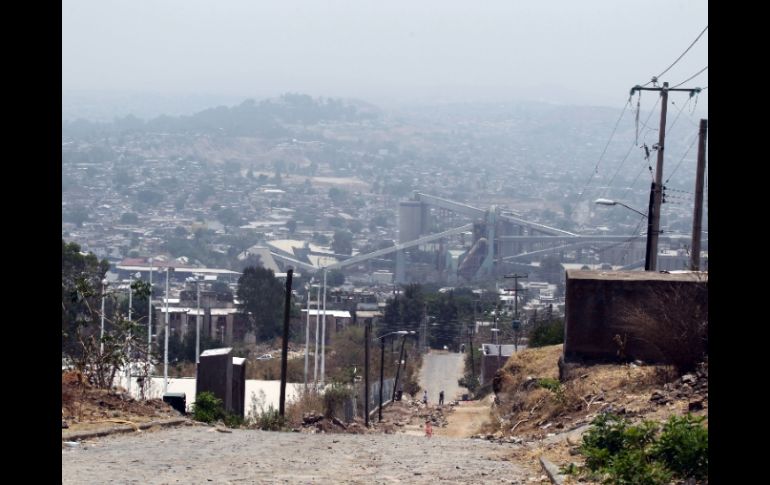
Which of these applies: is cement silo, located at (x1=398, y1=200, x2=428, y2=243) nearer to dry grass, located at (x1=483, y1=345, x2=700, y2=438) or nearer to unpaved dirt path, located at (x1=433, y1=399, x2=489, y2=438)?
unpaved dirt path, located at (x1=433, y1=399, x2=489, y2=438)

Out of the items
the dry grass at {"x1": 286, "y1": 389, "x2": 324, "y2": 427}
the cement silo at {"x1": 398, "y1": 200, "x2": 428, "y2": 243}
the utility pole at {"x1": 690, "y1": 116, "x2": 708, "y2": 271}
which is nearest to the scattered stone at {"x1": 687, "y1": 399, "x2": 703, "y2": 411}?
the dry grass at {"x1": 286, "y1": 389, "x2": 324, "y2": 427}

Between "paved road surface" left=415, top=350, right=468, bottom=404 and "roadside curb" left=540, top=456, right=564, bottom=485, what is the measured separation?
3278cm

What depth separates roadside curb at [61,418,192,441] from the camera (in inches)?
422

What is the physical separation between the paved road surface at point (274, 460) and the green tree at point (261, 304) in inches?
1843

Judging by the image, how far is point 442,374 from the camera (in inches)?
2045

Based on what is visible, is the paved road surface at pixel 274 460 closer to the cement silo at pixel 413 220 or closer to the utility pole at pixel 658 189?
the utility pole at pixel 658 189

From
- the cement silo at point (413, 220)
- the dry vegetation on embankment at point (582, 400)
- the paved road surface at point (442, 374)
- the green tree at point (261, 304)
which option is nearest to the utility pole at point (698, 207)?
the dry vegetation on embankment at point (582, 400)

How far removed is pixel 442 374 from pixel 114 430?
135 ft

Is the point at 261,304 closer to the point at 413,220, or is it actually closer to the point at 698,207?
the point at 698,207

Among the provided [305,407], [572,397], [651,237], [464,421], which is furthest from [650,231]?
[572,397]

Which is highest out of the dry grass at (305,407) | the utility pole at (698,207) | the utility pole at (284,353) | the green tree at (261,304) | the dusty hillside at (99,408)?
the utility pole at (698,207)

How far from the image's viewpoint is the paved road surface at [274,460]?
862 centimetres

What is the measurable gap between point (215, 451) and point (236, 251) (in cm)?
10433
